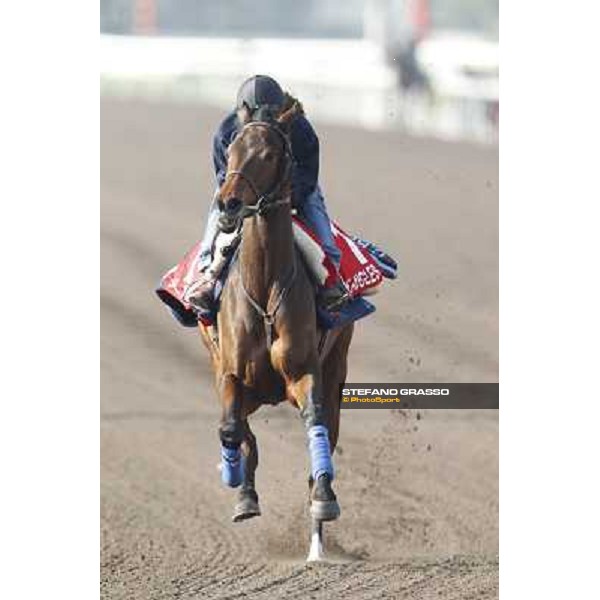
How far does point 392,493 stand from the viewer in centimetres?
1500

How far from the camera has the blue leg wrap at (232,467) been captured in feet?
31.5

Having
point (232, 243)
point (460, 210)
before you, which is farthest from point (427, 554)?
point (460, 210)

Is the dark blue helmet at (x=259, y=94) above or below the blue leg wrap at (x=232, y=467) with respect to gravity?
above

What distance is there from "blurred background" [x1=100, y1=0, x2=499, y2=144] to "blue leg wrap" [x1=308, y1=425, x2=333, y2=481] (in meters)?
9.48

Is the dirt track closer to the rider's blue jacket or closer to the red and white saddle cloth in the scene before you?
the red and white saddle cloth

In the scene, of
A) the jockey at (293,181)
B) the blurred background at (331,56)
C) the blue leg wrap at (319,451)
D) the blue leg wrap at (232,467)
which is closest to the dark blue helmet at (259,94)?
the jockey at (293,181)

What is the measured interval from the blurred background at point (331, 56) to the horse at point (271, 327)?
9015 millimetres

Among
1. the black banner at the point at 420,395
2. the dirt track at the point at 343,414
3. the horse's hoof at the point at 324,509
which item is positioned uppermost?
the horse's hoof at the point at 324,509

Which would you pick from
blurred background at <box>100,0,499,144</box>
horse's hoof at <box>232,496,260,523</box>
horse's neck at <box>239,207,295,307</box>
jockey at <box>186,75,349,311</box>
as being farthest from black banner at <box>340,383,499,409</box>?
blurred background at <box>100,0,499,144</box>

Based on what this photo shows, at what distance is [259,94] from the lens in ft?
A: 30.4

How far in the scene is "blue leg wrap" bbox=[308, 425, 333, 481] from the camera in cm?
919

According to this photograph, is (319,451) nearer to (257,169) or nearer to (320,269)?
(320,269)

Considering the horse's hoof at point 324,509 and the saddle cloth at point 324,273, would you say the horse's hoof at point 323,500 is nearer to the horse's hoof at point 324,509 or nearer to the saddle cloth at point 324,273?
the horse's hoof at point 324,509
